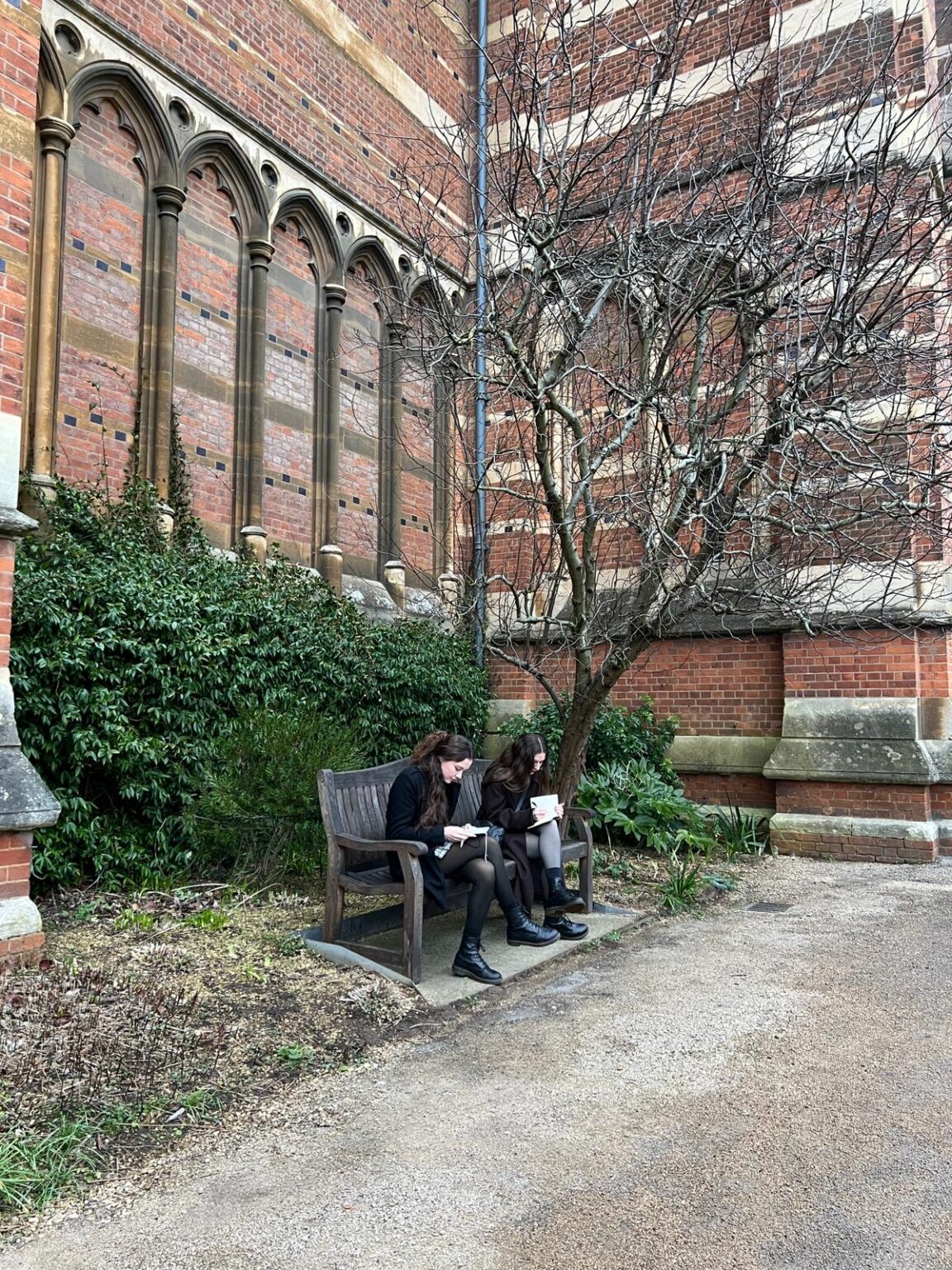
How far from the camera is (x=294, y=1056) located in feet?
11.8

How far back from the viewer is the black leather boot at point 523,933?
512 cm

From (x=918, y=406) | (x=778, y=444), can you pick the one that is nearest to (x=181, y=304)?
(x=778, y=444)

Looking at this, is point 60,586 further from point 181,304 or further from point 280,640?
point 181,304

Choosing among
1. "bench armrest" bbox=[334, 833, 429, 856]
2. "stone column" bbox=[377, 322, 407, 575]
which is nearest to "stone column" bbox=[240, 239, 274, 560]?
"stone column" bbox=[377, 322, 407, 575]

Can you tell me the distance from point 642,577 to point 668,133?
5.47 meters

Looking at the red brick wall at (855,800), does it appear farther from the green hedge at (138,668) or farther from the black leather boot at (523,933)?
the black leather boot at (523,933)

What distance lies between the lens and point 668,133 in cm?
965

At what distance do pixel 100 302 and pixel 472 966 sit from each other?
6.22 m

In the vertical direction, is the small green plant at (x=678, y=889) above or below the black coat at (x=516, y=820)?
below

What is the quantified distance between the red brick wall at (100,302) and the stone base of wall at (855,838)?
21.8ft

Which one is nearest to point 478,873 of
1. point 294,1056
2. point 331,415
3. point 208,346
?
point 294,1056

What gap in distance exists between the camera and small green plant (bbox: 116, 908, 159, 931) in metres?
5.23

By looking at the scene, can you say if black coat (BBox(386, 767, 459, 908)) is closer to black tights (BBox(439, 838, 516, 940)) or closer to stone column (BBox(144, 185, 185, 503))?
black tights (BBox(439, 838, 516, 940))

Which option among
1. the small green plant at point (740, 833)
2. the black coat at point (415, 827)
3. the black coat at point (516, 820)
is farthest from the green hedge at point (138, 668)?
the small green plant at point (740, 833)
